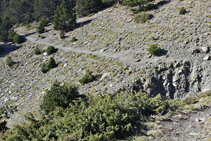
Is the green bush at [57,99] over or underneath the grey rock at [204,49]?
underneath

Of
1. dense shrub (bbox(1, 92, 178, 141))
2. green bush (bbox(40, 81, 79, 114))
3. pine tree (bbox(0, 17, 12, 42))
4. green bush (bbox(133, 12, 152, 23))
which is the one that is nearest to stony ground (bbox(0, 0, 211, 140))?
green bush (bbox(133, 12, 152, 23))

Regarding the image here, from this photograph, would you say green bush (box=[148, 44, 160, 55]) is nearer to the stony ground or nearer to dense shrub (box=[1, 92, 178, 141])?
the stony ground

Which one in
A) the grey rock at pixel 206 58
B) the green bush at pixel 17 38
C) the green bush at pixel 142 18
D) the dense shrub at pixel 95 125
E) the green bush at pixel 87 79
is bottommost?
the green bush at pixel 87 79

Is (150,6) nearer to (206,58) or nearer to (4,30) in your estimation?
(206,58)

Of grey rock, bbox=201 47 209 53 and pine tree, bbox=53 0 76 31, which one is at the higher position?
pine tree, bbox=53 0 76 31

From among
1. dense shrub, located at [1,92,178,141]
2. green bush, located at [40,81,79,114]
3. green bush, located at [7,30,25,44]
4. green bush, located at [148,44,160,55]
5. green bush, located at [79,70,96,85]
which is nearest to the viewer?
dense shrub, located at [1,92,178,141]

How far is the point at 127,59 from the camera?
16938 millimetres

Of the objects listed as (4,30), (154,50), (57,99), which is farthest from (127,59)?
(4,30)

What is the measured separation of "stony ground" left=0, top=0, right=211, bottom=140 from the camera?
44.7ft

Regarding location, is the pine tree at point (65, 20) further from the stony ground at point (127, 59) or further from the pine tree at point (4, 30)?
the pine tree at point (4, 30)

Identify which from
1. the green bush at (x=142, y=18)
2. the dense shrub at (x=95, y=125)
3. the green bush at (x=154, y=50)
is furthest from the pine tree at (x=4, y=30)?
the dense shrub at (x=95, y=125)

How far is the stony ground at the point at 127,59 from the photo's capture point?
537 inches

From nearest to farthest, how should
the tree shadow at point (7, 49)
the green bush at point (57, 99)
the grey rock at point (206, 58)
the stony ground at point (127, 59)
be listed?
the green bush at point (57, 99) < the stony ground at point (127, 59) < the grey rock at point (206, 58) < the tree shadow at point (7, 49)

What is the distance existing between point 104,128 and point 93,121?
55 cm
